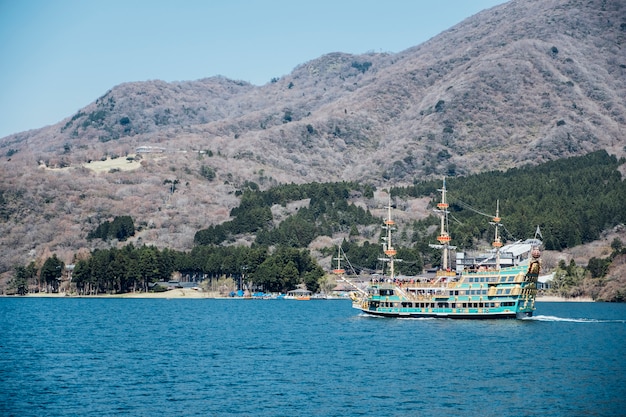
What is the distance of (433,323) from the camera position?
12600 centimetres

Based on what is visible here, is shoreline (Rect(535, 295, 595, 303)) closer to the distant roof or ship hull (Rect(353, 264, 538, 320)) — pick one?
the distant roof

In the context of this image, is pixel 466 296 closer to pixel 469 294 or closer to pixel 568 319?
pixel 469 294

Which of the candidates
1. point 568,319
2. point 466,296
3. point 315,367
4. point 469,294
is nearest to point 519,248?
point 568,319

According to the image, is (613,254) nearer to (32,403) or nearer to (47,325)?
(47,325)

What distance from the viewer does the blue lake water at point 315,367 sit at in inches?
2598

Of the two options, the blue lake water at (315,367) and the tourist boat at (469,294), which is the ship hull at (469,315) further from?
the blue lake water at (315,367)

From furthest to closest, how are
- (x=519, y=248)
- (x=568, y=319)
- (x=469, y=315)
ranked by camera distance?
1. (x=519, y=248)
2. (x=568, y=319)
3. (x=469, y=315)

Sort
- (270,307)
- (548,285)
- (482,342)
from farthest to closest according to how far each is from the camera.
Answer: (548,285) → (270,307) → (482,342)

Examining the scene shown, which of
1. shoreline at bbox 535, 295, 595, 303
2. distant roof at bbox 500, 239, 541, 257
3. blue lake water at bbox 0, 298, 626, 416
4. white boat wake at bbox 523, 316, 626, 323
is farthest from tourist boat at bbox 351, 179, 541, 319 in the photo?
shoreline at bbox 535, 295, 595, 303

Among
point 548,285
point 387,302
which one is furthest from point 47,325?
point 548,285

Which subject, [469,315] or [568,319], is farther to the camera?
[568,319]

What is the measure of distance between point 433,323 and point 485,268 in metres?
11.4

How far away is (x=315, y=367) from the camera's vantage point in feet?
276

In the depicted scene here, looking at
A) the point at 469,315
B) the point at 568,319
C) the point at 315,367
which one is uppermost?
the point at 469,315
